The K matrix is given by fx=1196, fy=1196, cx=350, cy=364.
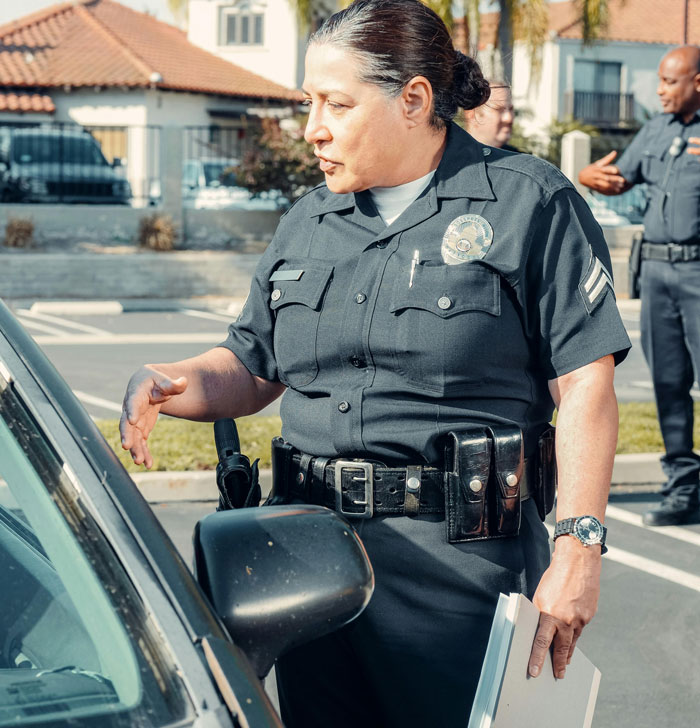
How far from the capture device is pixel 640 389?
9.54 metres

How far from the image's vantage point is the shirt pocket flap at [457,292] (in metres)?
2.09

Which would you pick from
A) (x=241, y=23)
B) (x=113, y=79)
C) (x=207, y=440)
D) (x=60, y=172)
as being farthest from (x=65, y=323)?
(x=241, y=23)

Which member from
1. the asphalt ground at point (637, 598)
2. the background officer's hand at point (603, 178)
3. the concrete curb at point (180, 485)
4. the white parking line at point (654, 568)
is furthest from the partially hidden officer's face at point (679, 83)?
the concrete curb at point (180, 485)

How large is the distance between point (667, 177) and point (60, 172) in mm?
14386

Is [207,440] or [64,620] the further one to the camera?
[207,440]

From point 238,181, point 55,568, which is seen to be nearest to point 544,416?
point 55,568

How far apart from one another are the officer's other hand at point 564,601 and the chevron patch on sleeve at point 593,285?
41 centimetres

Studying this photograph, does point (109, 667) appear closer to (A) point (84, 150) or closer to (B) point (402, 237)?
(B) point (402, 237)

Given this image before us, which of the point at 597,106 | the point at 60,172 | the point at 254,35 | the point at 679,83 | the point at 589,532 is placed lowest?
the point at 589,532

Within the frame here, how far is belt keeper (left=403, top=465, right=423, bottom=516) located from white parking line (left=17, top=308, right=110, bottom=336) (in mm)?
10688

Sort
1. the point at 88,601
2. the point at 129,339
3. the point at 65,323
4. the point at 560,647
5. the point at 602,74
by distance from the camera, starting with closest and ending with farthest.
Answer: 1. the point at 88,601
2. the point at 560,647
3. the point at 129,339
4. the point at 65,323
5. the point at 602,74

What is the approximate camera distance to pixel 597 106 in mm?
40875

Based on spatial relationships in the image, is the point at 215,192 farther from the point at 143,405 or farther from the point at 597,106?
the point at 597,106

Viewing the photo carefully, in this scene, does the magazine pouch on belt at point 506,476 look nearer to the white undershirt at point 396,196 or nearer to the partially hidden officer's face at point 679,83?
the white undershirt at point 396,196
